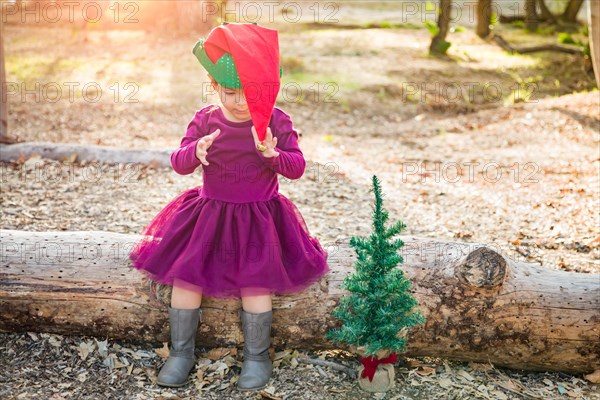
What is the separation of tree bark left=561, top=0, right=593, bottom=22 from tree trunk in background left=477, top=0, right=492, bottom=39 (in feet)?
8.17

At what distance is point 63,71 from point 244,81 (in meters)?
8.19

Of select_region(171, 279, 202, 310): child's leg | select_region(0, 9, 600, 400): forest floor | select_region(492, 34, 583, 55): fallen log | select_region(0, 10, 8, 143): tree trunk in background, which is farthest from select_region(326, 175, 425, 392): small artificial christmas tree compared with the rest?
select_region(492, 34, 583, 55): fallen log

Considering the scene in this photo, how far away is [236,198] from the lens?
3.20m

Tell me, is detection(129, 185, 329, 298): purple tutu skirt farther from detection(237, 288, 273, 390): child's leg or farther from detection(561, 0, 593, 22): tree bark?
detection(561, 0, 593, 22): tree bark

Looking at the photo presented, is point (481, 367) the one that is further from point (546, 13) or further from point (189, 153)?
point (546, 13)

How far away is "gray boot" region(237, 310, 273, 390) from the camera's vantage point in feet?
10.3

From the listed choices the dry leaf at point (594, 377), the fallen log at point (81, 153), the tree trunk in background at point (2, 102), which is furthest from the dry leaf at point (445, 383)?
the tree trunk in background at point (2, 102)

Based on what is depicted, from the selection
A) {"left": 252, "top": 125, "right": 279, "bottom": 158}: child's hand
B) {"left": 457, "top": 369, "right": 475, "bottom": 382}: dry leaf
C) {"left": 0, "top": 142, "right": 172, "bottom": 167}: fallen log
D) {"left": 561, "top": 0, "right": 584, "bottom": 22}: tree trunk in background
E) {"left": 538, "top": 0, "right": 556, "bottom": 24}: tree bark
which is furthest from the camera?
{"left": 538, "top": 0, "right": 556, "bottom": 24}: tree bark

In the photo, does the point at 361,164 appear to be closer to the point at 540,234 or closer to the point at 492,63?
the point at 540,234

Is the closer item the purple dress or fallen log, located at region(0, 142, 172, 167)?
the purple dress

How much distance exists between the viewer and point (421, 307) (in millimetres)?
3246

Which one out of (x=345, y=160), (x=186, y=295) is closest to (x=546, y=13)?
(x=345, y=160)

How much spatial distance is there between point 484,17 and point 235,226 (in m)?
12.0

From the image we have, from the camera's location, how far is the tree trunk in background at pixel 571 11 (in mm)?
15164
